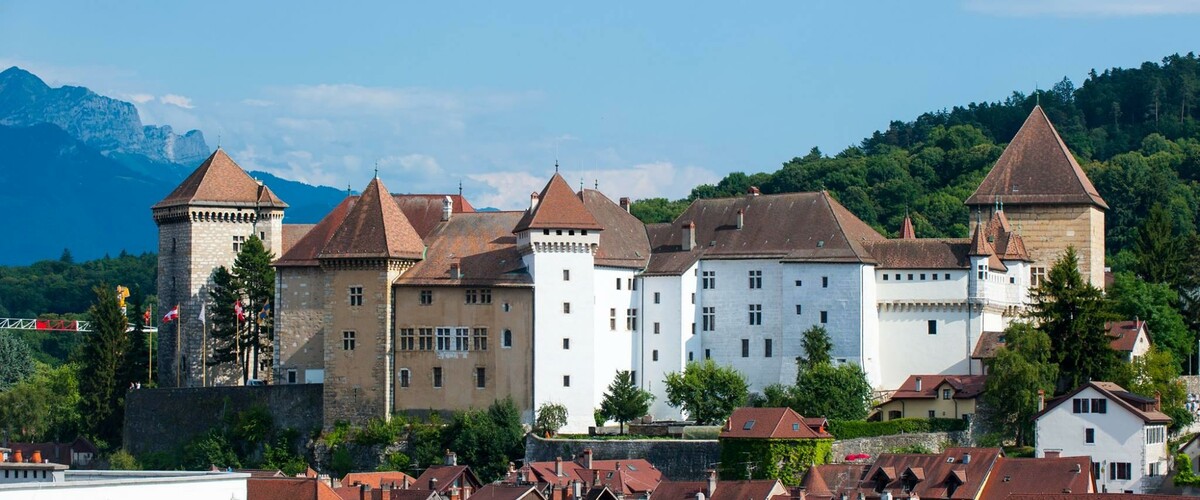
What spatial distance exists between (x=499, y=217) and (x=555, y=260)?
15.2 feet

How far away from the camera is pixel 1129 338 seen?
77500mm

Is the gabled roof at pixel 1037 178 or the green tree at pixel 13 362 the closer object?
the gabled roof at pixel 1037 178

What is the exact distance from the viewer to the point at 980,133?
13325cm

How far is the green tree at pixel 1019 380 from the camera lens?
72250 millimetres

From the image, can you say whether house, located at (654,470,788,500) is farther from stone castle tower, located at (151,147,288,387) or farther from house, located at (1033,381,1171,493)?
stone castle tower, located at (151,147,288,387)

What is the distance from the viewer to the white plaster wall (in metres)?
69.5

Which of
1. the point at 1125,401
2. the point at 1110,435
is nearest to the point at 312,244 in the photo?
the point at 1110,435

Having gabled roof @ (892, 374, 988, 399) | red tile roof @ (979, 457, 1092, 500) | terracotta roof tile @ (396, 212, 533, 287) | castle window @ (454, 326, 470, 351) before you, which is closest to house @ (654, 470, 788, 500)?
red tile roof @ (979, 457, 1092, 500)

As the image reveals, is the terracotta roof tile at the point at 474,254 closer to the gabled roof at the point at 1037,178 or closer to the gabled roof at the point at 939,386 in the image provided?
the gabled roof at the point at 939,386

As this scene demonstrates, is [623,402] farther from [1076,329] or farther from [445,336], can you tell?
[1076,329]

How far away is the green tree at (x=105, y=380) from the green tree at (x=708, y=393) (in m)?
23.2

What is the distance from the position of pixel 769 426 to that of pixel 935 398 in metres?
7.54

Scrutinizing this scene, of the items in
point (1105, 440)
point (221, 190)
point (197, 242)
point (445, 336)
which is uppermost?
point (221, 190)

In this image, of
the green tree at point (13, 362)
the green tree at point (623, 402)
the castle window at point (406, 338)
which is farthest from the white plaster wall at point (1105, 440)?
the green tree at point (13, 362)
